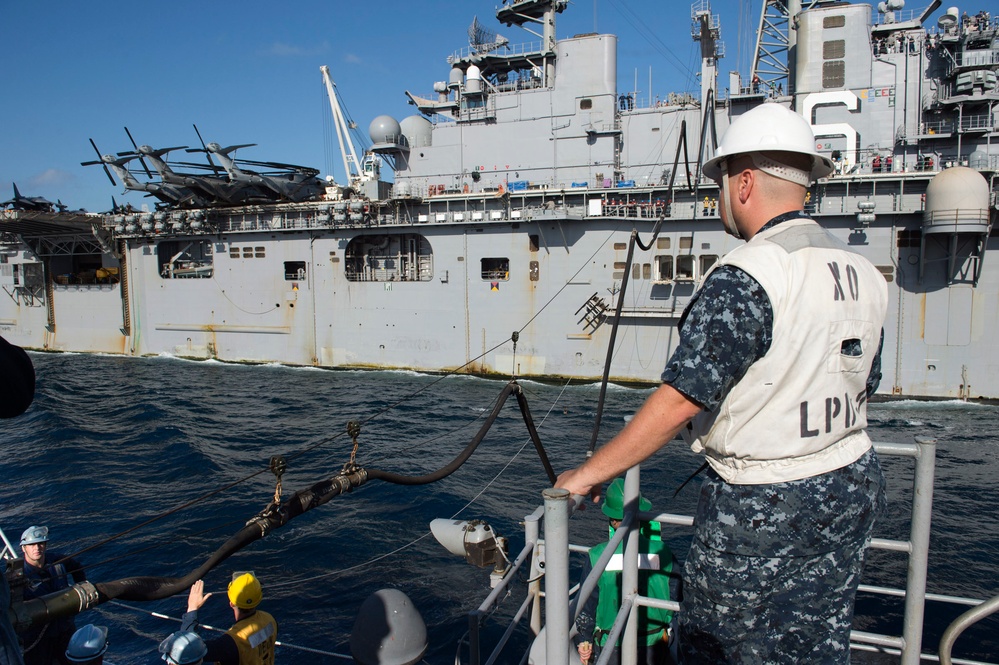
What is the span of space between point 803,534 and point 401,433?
44.3 feet

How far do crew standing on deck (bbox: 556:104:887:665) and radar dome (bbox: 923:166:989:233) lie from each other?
16.3 m

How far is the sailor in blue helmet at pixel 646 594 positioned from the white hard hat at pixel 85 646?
2.67 metres

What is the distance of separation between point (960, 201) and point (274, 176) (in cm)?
2255

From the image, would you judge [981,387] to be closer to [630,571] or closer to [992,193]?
[992,193]

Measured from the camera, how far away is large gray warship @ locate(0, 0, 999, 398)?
16.3m

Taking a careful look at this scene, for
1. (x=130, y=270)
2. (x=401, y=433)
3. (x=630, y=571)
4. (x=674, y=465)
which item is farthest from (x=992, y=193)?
(x=130, y=270)

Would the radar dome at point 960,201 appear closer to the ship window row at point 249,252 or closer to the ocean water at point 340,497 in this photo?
the ocean water at point 340,497

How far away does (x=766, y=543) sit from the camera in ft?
5.51

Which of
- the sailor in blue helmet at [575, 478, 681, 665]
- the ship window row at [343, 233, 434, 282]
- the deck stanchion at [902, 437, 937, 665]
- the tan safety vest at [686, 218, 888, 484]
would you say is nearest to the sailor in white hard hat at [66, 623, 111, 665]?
the sailor in blue helmet at [575, 478, 681, 665]

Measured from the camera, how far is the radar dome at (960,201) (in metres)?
14.5

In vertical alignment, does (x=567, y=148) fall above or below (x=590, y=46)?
below

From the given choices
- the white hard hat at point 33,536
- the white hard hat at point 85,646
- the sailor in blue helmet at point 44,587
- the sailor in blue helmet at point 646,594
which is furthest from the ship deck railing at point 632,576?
the white hard hat at point 33,536

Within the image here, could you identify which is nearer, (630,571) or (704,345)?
(704,345)

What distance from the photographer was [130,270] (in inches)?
1023
